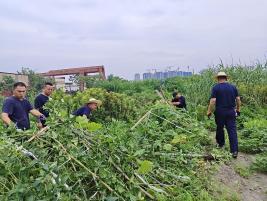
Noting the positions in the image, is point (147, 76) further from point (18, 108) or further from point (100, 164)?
point (100, 164)

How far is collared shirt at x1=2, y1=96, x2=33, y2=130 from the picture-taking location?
18.5ft

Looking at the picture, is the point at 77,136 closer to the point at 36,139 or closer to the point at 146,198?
the point at 36,139

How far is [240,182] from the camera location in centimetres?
560

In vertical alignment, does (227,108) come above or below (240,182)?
above

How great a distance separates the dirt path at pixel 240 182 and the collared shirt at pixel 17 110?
3114 mm

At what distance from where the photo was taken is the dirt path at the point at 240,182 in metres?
5.11

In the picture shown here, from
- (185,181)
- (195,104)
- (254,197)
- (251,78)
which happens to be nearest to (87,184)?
(185,181)

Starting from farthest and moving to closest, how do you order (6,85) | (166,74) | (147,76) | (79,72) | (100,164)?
(79,72), (6,85), (147,76), (166,74), (100,164)

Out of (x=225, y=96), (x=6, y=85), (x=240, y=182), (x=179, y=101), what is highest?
(x=225, y=96)

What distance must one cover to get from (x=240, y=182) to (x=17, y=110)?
3.61 meters

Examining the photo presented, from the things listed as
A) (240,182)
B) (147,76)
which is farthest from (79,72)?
(240,182)

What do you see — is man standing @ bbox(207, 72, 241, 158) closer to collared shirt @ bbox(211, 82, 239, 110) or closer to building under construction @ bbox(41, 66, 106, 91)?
collared shirt @ bbox(211, 82, 239, 110)

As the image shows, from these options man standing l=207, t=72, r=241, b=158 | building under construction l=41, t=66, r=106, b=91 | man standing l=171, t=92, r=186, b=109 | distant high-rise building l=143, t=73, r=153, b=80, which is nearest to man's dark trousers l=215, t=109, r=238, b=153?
man standing l=207, t=72, r=241, b=158

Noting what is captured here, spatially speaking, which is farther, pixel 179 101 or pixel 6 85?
pixel 6 85
